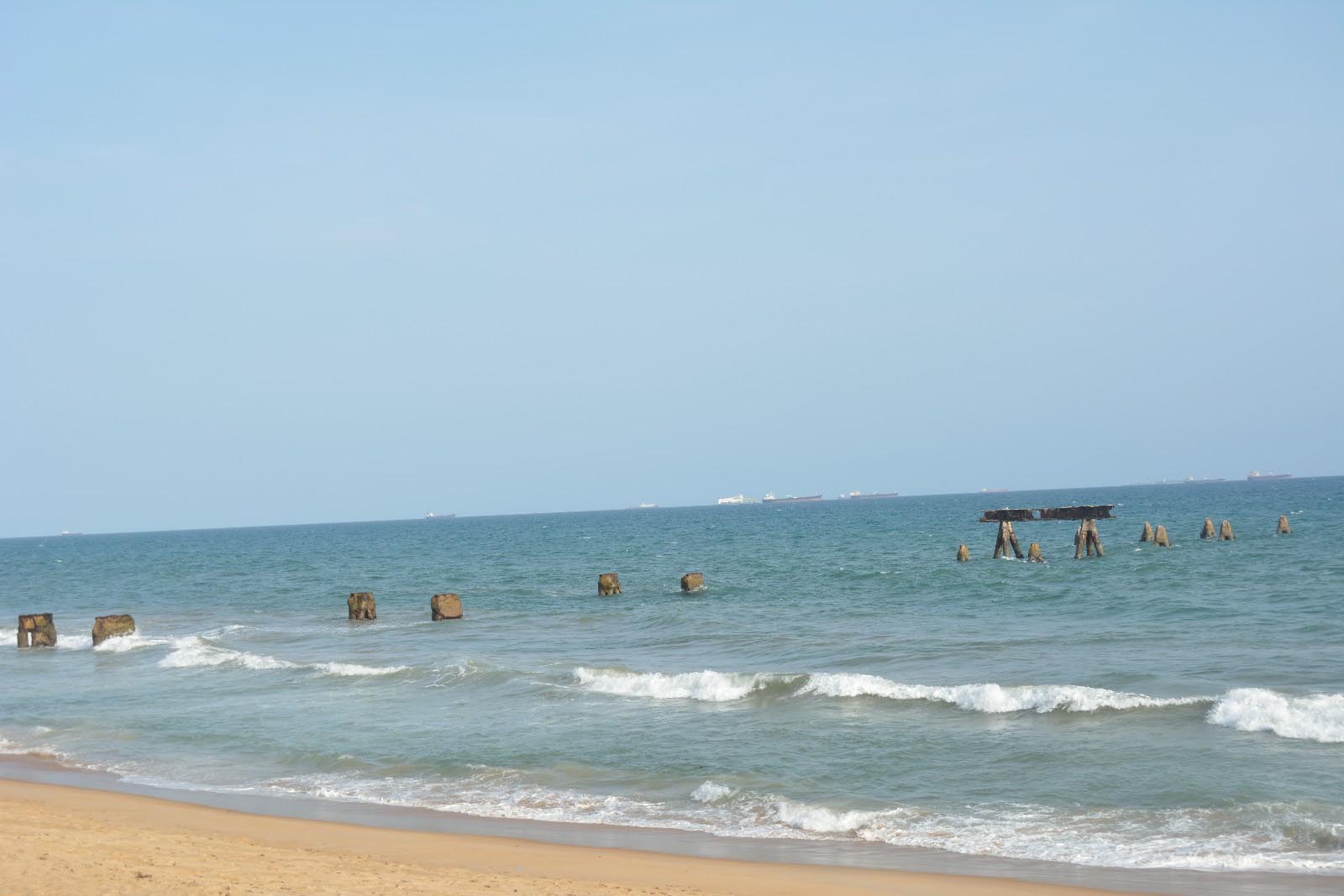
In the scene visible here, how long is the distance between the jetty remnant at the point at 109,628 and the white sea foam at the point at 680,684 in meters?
16.6

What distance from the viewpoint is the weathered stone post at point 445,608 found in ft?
117

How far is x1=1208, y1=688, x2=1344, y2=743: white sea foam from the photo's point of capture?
49.7 ft

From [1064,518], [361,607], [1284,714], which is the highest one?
[1064,518]

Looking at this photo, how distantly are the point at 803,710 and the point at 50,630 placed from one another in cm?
2421

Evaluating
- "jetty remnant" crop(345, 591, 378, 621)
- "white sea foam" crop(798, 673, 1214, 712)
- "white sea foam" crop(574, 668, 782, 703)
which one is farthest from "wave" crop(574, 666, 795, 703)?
"jetty remnant" crop(345, 591, 378, 621)

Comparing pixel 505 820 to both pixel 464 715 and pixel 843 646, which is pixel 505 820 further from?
pixel 843 646

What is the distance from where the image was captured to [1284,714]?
15.8 m

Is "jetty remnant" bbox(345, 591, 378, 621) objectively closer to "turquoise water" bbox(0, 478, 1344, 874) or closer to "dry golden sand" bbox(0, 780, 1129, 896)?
"turquoise water" bbox(0, 478, 1344, 874)

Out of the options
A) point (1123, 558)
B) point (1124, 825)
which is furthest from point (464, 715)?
point (1123, 558)

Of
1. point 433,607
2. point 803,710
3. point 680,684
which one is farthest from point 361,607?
point 803,710

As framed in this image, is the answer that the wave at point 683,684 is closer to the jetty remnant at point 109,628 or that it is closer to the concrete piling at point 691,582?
the jetty remnant at point 109,628

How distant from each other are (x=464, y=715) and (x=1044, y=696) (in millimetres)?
9071

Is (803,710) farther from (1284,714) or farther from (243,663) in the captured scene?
(243,663)

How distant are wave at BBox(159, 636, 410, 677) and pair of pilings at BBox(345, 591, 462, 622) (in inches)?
241
